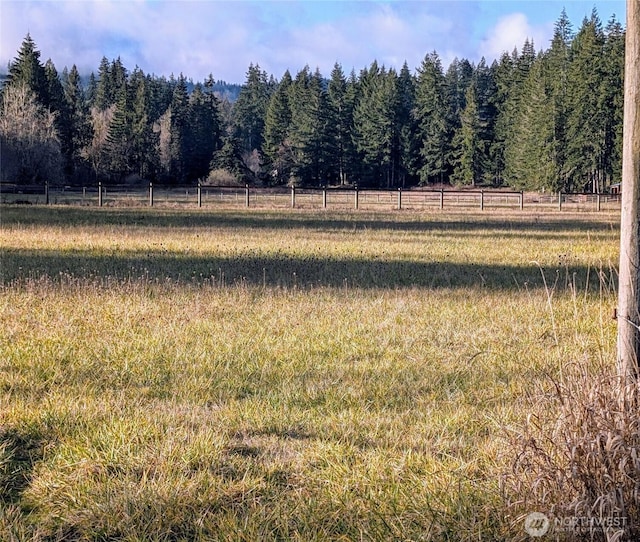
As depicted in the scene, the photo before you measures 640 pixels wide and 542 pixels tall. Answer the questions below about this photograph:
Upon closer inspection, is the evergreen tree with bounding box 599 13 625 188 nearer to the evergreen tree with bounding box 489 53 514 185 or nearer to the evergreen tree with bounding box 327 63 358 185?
the evergreen tree with bounding box 489 53 514 185

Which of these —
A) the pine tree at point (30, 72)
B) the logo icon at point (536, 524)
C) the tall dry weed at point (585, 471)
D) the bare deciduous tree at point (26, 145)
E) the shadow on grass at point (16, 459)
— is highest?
the pine tree at point (30, 72)

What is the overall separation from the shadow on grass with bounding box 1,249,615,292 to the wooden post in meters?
6.30

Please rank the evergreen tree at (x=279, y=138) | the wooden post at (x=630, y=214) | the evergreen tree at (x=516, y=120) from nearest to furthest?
1. the wooden post at (x=630, y=214)
2. the evergreen tree at (x=516, y=120)
3. the evergreen tree at (x=279, y=138)

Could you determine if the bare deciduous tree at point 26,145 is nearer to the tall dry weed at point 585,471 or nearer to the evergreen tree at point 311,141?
the evergreen tree at point 311,141

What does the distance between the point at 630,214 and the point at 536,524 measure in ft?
4.97

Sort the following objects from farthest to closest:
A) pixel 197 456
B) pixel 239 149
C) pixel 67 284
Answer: pixel 239 149 < pixel 67 284 < pixel 197 456

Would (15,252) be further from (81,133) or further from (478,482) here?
(81,133)

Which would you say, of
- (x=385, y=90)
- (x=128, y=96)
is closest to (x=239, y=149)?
(x=128, y=96)

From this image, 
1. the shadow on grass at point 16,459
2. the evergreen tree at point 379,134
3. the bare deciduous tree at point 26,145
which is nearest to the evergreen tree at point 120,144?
the bare deciduous tree at point 26,145

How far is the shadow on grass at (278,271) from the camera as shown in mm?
10281

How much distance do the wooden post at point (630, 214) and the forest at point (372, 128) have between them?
175 ft

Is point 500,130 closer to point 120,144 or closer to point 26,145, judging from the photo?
point 120,144

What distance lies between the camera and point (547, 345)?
6609mm

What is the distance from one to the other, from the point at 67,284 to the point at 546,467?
7924 millimetres
